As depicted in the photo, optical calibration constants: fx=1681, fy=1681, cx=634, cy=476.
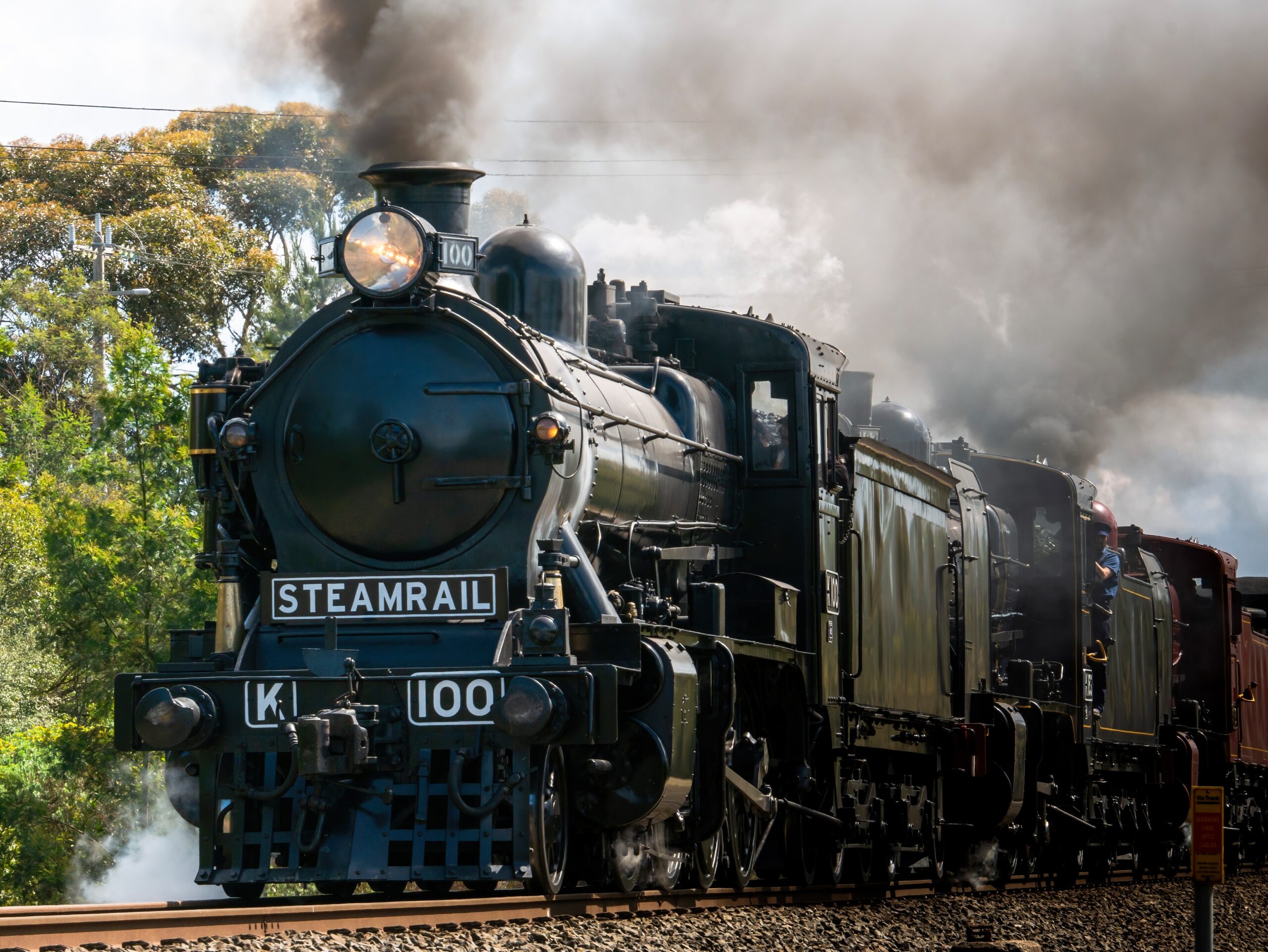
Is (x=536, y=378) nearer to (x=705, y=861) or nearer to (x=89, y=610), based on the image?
(x=705, y=861)

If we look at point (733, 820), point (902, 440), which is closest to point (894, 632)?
point (733, 820)

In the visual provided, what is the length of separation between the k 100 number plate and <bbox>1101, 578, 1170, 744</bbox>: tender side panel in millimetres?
10690

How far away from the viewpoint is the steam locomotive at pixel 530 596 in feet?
25.8

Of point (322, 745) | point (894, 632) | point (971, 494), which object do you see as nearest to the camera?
point (322, 745)

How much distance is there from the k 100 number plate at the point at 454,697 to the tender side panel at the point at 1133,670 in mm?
10690

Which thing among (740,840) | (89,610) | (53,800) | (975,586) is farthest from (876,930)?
(89,610)

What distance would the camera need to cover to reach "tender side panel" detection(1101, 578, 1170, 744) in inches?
686

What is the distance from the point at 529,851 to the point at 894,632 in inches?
206

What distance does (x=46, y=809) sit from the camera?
22234 mm

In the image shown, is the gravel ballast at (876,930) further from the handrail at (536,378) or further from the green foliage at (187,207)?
the green foliage at (187,207)

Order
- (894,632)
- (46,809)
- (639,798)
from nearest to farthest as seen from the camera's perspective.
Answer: (639,798), (894,632), (46,809)

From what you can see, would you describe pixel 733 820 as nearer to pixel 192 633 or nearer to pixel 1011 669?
pixel 192 633

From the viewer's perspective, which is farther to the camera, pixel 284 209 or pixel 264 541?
pixel 284 209

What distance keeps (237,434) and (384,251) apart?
121 cm
